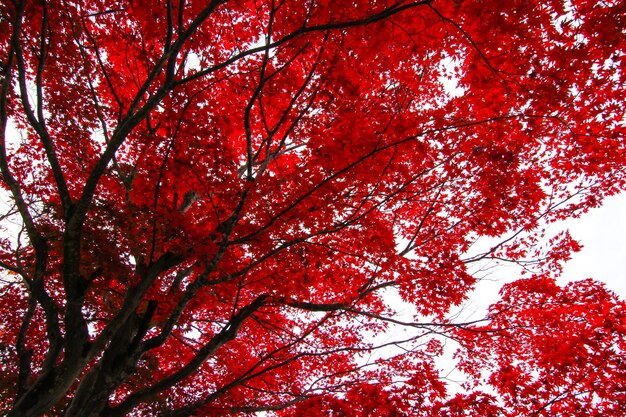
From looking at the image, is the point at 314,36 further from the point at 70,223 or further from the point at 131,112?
the point at 70,223

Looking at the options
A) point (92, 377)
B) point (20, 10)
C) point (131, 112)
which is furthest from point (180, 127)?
point (92, 377)

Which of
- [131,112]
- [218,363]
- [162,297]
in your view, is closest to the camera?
[131,112]

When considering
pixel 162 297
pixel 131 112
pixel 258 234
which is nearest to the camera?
pixel 131 112

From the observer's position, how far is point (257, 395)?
6.87 m

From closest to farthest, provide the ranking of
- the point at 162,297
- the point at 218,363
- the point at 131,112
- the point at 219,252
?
the point at 131,112
the point at 219,252
the point at 162,297
the point at 218,363

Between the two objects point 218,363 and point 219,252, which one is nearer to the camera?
point 219,252

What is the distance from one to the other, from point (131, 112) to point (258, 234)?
185 cm

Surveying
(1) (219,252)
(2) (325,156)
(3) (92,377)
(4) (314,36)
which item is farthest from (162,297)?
(4) (314,36)

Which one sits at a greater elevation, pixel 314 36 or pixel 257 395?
pixel 314 36

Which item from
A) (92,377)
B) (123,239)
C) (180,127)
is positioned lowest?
(92,377)

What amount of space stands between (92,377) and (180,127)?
333cm

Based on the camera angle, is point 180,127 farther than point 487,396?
No

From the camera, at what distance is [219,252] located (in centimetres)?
363

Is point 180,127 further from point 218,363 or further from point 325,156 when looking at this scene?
point 218,363
